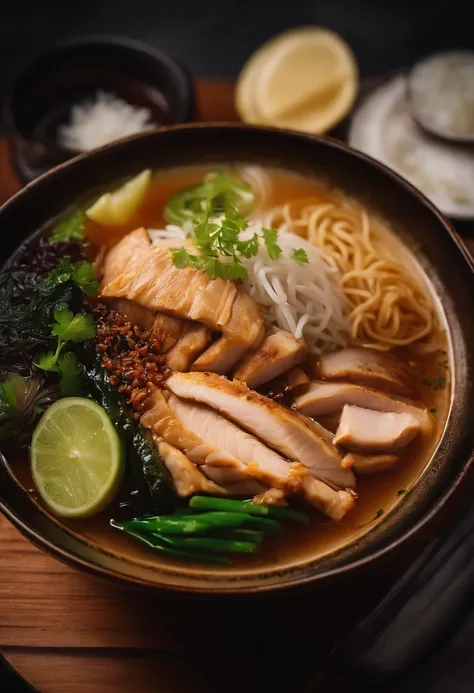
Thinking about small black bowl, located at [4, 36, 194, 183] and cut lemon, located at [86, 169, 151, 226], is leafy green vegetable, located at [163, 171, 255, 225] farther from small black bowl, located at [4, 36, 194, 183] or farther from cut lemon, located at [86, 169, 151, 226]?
small black bowl, located at [4, 36, 194, 183]

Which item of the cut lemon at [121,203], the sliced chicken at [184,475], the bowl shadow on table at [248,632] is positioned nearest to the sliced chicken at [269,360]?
the sliced chicken at [184,475]

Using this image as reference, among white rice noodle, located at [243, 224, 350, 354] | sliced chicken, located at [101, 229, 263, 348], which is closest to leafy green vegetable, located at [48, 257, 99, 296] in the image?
sliced chicken, located at [101, 229, 263, 348]

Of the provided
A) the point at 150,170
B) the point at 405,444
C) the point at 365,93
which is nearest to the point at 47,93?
the point at 150,170

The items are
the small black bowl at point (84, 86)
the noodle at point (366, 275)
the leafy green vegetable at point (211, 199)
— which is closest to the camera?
the noodle at point (366, 275)

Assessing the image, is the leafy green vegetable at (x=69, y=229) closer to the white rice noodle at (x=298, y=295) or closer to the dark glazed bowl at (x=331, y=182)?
the dark glazed bowl at (x=331, y=182)

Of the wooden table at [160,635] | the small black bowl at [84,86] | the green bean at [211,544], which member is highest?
the small black bowl at [84,86]

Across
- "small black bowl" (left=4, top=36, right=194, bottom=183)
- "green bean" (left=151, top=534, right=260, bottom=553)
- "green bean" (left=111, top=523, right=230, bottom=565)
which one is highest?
"small black bowl" (left=4, top=36, right=194, bottom=183)

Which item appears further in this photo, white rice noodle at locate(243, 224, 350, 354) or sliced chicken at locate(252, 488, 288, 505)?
white rice noodle at locate(243, 224, 350, 354)
